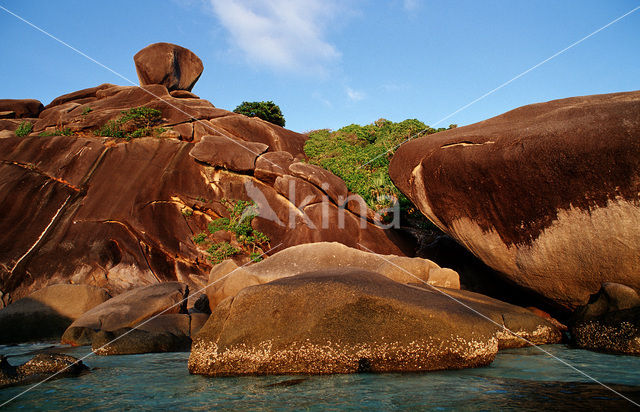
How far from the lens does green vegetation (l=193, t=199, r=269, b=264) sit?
15789mm

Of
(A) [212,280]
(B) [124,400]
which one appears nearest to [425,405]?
(B) [124,400]

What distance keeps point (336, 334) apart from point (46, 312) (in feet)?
29.5

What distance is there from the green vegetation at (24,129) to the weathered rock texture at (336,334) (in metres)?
20.0

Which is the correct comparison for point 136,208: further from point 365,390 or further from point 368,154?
point 365,390

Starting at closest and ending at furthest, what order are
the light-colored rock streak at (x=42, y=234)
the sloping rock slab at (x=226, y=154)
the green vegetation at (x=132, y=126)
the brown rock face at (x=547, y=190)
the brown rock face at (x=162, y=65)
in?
the brown rock face at (x=547, y=190)
the light-colored rock streak at (x=42, y=234)
the sloping rock slab at (x=226, y=154)
the green vegetation at (x=132, y=126)
the brown rock face at (x=162, y=65)

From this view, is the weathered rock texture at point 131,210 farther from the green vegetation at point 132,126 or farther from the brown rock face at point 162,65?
the brown rock face at point 162,65

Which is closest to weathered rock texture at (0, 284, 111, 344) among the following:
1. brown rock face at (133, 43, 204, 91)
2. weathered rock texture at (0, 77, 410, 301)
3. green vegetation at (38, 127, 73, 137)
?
weathered rock texture at (0, 77, 410, 301)

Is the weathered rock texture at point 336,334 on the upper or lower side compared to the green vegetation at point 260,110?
lower

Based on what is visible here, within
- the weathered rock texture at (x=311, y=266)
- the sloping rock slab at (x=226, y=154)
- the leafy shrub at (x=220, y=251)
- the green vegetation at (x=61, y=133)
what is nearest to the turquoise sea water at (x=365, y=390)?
the weathered rock texture at (x=311, y=266)

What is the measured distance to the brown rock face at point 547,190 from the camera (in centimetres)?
669

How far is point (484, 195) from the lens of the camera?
8.29 meters

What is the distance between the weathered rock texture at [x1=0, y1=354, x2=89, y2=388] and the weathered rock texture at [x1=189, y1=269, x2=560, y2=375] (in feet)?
5.35

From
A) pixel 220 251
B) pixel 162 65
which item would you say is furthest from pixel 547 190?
pixel 162 65

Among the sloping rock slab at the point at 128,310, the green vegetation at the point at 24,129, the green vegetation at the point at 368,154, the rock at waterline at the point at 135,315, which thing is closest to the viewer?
the rock at waterline at the point at 135,315
